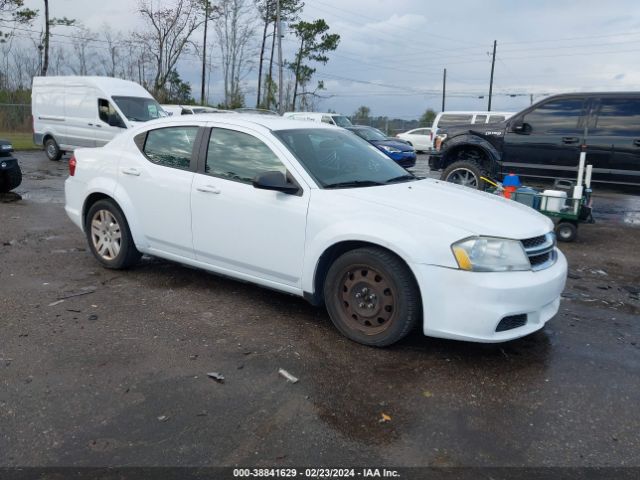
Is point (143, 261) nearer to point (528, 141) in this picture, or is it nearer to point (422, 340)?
point (422, 340)

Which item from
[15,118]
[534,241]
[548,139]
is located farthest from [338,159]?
[15,118]

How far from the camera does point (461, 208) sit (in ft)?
13.2

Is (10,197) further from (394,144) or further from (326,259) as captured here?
(394,144)

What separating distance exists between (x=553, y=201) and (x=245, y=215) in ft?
16.0

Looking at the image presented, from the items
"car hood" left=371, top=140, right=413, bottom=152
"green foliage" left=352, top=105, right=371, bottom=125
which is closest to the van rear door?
"car hood" left=371, top=140, right=413, bottom=152

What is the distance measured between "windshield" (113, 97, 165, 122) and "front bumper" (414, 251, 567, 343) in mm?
13615

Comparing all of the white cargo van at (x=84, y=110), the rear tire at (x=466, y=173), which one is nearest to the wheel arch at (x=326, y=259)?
the rear tire at (x=466, y=173)

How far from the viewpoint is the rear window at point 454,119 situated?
21.8 metres

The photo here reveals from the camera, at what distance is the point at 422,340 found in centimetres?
421

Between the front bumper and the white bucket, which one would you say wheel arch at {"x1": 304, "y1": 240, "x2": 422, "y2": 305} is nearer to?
the front bumper

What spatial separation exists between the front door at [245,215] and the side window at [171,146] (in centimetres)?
25

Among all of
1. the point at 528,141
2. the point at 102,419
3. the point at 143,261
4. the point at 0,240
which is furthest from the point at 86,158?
the point at 528,141

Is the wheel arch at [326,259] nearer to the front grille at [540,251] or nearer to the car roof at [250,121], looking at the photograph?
the front grille at [540,251]

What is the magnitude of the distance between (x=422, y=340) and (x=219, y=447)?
192 centimetres
